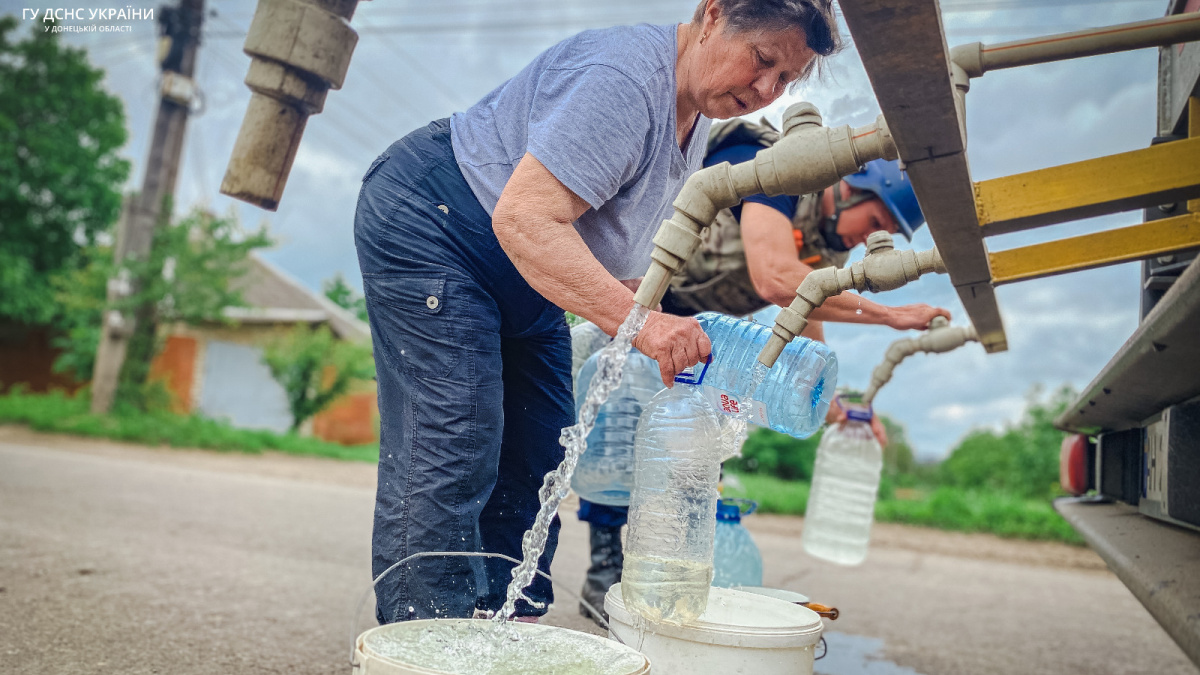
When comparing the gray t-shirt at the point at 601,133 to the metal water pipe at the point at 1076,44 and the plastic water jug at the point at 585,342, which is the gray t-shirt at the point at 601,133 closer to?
the metal water pipe at the point at 1076,44

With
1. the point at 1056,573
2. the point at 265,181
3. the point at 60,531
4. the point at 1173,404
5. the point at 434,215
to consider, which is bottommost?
the point at 60,531

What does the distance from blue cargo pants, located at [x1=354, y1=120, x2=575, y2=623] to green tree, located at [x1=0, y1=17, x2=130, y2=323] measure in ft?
77.3

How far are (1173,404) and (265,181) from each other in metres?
2.43

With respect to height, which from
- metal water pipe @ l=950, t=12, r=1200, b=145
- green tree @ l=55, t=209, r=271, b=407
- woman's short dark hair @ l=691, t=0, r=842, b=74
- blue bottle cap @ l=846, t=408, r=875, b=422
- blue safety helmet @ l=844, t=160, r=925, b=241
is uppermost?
green tree @ l=55, t=209, r=271, b=407

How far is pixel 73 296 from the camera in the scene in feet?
53.5

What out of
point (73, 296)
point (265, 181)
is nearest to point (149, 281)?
point (73, 296)

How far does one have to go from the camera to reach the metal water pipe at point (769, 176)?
1.53 m

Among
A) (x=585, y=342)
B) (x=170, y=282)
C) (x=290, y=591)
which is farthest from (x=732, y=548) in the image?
(x=170, y=282)

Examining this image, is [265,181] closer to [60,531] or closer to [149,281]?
[60,531]

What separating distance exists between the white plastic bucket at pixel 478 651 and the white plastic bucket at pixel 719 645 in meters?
0.17

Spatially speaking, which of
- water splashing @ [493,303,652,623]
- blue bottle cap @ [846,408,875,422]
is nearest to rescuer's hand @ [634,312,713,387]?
water splashing @ [493,303,652,623]

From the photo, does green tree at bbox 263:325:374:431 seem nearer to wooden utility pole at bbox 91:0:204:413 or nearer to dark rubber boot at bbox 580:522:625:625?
wooden utility pole at bbox 91:0:204:413

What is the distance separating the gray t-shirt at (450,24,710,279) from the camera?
1.81 meters

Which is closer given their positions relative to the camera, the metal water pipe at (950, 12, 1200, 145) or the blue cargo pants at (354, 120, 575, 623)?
the metal water pipe at (950, 12, 1200, 145)
